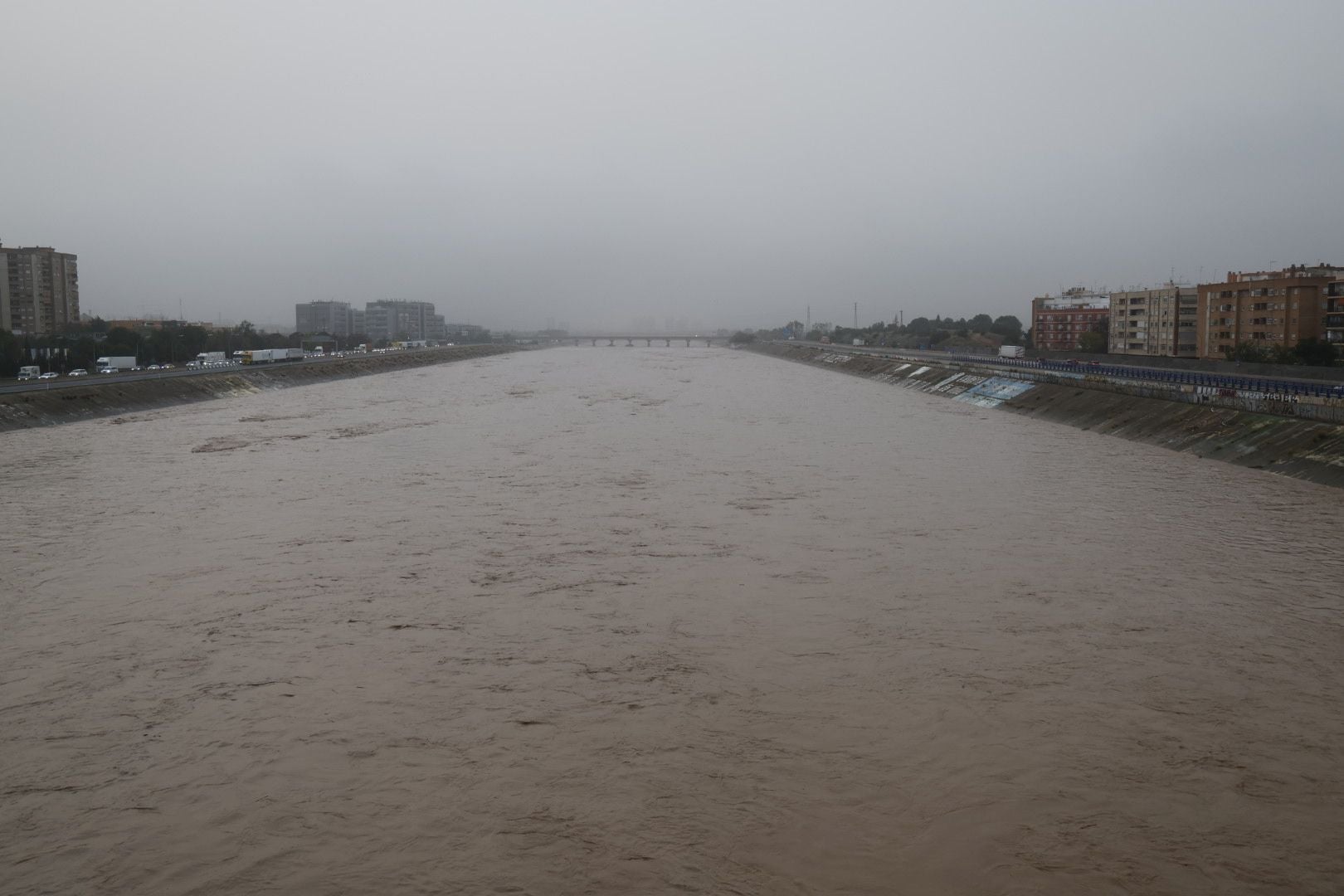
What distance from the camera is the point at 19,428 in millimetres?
27406

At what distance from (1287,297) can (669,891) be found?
53.4 meters

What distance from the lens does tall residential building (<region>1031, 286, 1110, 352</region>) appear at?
76.3m

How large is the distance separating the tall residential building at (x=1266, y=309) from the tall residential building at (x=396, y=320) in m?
141

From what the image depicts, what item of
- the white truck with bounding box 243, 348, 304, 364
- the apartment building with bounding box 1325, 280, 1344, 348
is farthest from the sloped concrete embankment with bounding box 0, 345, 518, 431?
the apartment building with bounding box 1325, 280, 1344, 348

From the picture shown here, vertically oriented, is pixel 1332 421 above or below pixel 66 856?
above

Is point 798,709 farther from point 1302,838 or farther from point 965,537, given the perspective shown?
point 965,537

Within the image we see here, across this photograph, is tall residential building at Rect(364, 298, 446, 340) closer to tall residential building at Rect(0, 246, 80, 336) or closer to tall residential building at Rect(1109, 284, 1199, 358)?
tall residential building at Rect(0, 246, 80, 336)

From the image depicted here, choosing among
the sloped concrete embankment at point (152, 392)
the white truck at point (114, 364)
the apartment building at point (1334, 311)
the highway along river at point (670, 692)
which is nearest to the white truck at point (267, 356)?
the sloped concrete embankment at point (152, 392)

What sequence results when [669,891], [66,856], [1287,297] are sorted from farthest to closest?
[1287,297]
[66,856]
[669,891]

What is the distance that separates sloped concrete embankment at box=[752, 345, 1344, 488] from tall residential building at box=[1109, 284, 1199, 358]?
1857cm

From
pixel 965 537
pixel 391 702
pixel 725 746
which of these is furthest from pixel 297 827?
pixel 965 537

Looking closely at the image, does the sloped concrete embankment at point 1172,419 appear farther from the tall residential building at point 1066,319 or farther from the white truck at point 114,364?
the white truck at point 114,364

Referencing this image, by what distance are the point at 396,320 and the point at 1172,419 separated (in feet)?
534

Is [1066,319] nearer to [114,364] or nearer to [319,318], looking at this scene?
[114,364]
